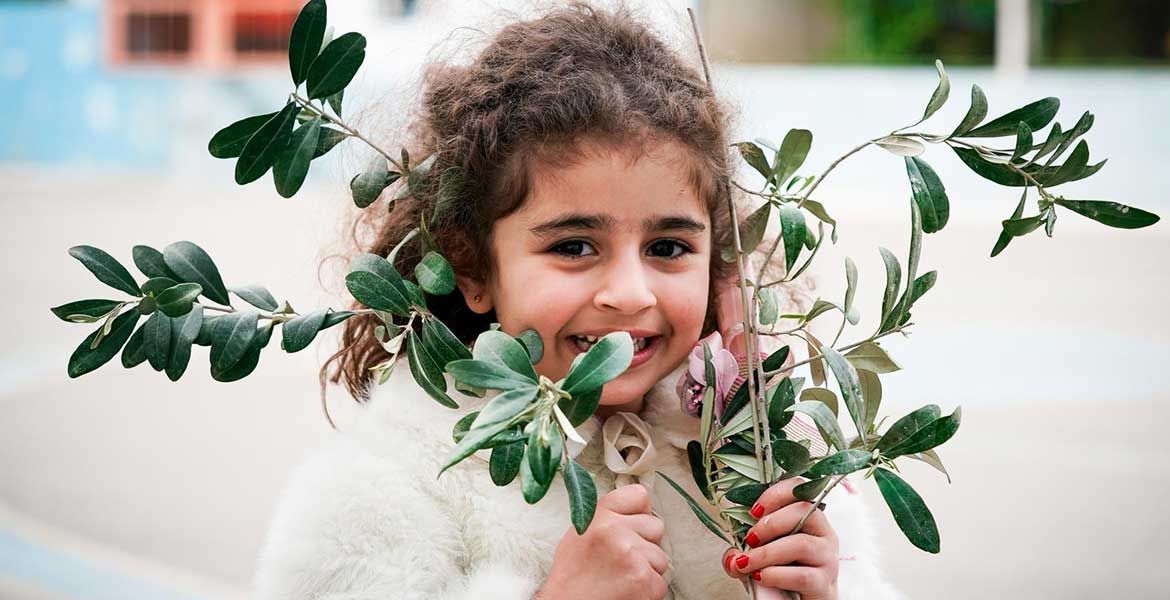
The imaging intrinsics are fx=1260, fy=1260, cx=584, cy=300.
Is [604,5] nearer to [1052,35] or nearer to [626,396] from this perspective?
[626,396]

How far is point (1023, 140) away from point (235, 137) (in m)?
0.74

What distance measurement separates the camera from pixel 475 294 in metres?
1.54

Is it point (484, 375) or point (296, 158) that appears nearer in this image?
point (484, 375)

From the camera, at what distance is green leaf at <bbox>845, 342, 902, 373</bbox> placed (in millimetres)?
1236

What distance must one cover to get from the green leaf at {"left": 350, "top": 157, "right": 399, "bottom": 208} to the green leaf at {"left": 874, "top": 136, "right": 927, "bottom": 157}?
52cm

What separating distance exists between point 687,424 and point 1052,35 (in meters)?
8.63

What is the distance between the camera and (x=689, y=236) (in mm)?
1445

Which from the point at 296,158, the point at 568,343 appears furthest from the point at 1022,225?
the point at 296,158

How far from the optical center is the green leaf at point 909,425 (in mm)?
1124

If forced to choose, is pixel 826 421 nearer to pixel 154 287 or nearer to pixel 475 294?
pixel 475 294

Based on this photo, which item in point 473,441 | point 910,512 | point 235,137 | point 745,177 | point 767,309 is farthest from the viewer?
point 745,177

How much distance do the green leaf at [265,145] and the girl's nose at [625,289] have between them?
37 centimetres

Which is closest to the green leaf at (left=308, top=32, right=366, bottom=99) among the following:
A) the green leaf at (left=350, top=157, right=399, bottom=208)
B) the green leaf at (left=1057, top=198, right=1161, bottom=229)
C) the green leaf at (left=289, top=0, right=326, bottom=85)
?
the green leaf at (left=289, top=0, right=326, bottom=85)

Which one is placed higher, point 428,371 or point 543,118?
point 543,118
